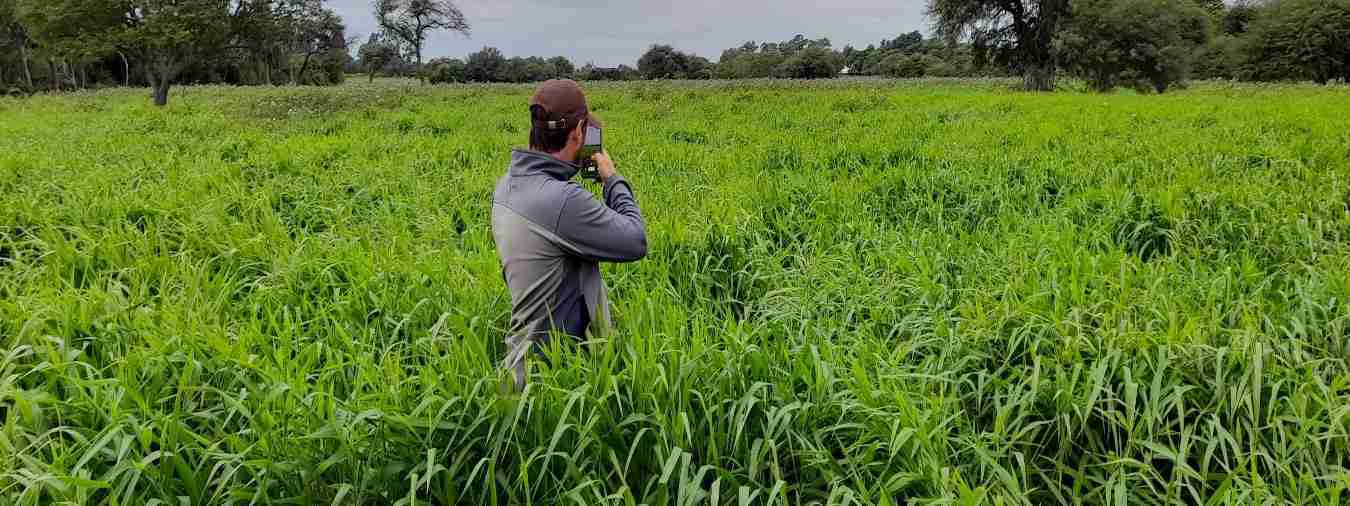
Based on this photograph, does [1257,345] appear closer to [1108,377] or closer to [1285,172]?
[1108,377]

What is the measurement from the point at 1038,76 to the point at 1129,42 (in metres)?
3.57

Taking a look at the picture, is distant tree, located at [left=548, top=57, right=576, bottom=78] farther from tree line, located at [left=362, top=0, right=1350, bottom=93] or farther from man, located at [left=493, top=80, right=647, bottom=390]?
man, located at [left=493, top=80, right=647, bottom=390]

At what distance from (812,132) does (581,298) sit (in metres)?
9.34

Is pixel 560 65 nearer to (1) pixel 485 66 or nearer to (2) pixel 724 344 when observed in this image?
(1) pixel 485 66

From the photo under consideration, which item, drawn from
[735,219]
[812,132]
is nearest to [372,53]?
[812,132]

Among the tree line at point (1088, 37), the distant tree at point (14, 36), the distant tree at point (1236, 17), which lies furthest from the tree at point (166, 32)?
the distant tree at point (1236, 17)

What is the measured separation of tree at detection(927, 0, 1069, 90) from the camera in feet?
99.6

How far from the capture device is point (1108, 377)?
2.61 m

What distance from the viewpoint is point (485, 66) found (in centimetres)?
5938

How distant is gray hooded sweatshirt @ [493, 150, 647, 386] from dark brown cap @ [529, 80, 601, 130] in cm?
12

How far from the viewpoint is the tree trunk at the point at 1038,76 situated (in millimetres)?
29906

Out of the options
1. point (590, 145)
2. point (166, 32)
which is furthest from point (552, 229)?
point (166, 32)

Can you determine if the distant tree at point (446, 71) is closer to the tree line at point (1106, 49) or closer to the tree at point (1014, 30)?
the tree line at point (1106, 49)

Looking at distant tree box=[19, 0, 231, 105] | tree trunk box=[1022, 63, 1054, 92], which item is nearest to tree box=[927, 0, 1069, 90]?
tree trunk box=[1022, 63, 1054, 92]
